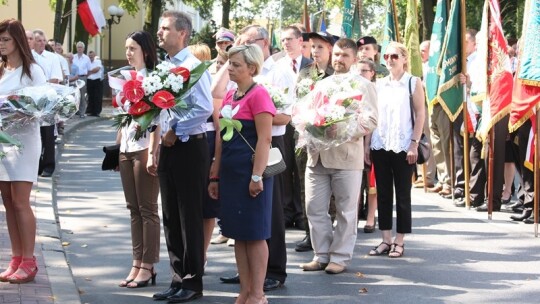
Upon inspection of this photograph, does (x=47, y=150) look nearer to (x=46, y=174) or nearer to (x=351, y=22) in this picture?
(x=46, y=174)

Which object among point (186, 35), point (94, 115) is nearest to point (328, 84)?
point (186, 35)

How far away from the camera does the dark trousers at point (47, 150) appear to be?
14.9m

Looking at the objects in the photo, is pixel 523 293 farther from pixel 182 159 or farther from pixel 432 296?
pixel 182 159

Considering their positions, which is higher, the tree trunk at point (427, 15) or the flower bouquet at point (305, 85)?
the tree trunk at point (427, 15)

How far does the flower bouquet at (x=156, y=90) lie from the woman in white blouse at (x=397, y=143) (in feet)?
9.32

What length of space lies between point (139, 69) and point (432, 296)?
2.85m

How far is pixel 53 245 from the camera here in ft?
32.4

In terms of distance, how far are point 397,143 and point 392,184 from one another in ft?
1.37

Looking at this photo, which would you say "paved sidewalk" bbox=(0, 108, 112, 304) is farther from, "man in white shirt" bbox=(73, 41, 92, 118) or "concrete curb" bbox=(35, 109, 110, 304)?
"man in white shirt" bbox=(73, 41, 92, 118)

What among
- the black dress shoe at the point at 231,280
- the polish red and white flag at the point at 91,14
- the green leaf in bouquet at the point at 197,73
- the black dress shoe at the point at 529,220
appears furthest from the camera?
the polish red and white flag at the point at 91,14

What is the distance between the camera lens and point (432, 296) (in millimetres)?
8227

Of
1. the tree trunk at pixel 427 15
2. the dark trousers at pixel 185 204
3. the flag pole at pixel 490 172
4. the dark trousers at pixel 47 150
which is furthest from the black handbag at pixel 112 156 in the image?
the tree trunk at pixel 427 15

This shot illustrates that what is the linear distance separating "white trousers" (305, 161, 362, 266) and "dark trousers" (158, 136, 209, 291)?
4.87ft

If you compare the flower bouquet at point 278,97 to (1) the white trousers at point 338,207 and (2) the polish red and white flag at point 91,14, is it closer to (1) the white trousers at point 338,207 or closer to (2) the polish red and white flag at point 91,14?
(1) the white trousers at point 338,207
